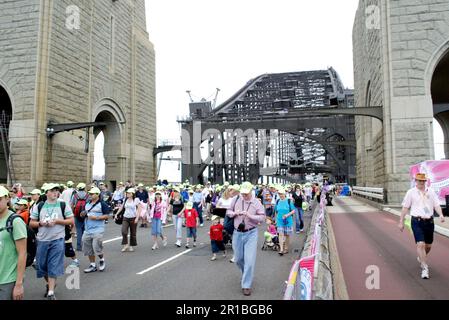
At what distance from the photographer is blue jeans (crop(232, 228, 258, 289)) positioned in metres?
6.48

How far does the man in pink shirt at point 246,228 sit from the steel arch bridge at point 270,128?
16793 mm

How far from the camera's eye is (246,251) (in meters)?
6.66

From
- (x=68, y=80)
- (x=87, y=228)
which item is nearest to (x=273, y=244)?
(x=87, y=228)

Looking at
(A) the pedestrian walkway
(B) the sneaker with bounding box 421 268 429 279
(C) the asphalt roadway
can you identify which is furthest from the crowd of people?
(B) the sneaker with bounding box 421 268 429 279

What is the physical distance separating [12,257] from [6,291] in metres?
0.36

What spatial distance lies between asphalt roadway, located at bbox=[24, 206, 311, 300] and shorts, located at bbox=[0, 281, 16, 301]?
7.55 ft

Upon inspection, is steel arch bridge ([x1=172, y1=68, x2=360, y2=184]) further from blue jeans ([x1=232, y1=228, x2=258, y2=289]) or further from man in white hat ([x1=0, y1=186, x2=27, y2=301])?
man in white hat ([x1=0, y1=186, x2=27, y2=301])

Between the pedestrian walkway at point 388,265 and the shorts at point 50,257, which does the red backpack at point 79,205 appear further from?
the pedestrian walkway at point 388,265

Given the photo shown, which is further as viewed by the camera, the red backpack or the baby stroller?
the baby stroller

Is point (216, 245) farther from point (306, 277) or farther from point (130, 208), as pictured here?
point (306, 277)

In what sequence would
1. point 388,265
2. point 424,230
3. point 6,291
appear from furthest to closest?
1. point 388,265
2. point 424,230
3. point 6,291

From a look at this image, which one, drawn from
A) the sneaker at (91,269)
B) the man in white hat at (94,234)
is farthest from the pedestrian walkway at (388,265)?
the sneaker at (91,269)
